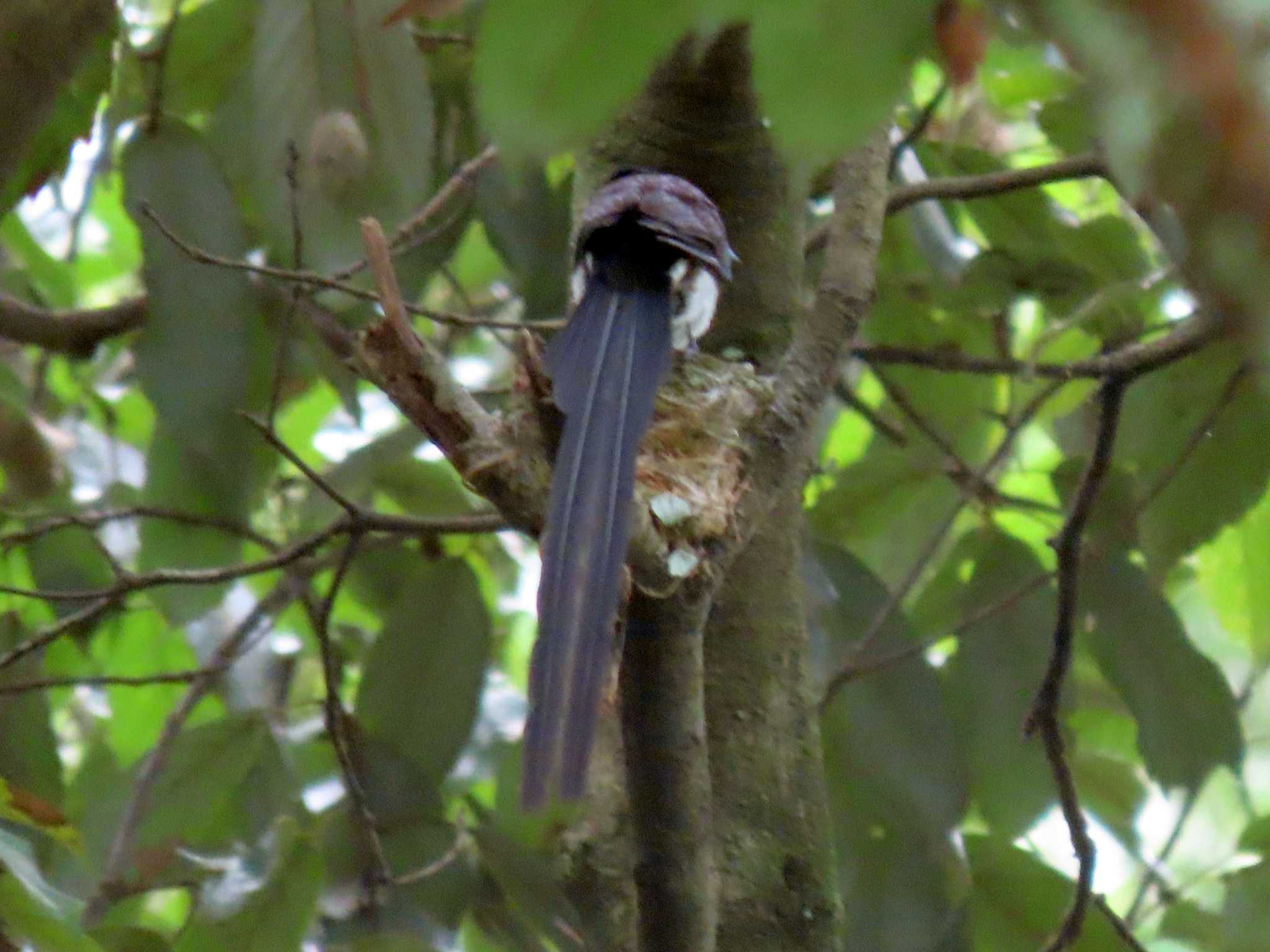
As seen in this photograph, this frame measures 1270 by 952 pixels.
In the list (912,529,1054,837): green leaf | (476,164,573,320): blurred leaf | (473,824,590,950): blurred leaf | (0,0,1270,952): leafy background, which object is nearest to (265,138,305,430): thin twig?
(0,0,1270,952): leafy background

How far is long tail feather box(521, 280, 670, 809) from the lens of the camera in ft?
3.17

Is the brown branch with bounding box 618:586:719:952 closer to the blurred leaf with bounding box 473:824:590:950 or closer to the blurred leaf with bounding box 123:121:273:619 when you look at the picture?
the blurred leaf with bounding box 473:824:590:950

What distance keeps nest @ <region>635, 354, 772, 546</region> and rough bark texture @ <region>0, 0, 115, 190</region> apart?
1.89 feet

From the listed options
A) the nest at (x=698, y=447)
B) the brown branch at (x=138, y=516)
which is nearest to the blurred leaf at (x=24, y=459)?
the brown branch at (x=138, y=516)

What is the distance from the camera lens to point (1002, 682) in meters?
2.03

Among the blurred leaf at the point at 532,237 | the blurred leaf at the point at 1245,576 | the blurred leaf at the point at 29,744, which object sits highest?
the blurred leaf at the point at 532,237

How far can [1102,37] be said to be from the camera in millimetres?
354

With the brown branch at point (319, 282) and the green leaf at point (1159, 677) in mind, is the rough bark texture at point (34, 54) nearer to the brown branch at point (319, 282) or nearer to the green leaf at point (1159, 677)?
the brown branch at point (319, 282)

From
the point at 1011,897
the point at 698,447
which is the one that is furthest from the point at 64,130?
the point at 1011,897

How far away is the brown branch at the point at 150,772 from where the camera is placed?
192 centimetres

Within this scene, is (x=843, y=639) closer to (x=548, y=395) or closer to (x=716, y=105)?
(x=716, y=105)

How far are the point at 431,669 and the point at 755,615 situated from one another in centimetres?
74

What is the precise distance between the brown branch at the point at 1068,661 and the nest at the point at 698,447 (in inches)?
13.5

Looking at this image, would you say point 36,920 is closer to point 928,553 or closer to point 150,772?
point 150,772
